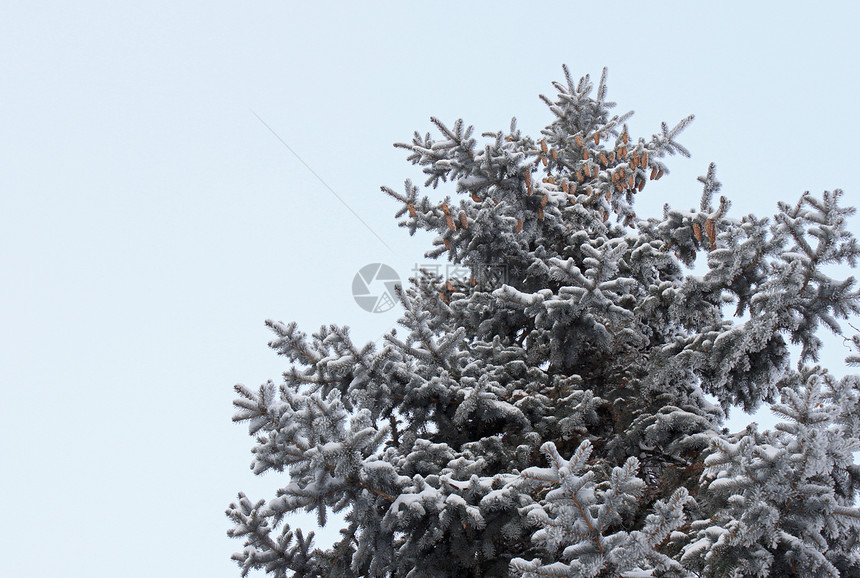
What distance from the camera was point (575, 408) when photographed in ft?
20.6

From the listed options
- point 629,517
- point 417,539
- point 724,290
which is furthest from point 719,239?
point 417,539

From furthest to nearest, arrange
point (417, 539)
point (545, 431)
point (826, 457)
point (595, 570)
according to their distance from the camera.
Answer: point (545, 431), point (417, 539), point (826, 457), point (595, 570)

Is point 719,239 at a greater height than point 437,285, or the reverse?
point 437,285

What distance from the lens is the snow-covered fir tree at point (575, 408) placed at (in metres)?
3.72

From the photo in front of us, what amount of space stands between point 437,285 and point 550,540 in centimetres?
658

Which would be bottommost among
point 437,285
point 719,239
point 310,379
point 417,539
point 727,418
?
point 417,539

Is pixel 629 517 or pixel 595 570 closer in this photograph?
pixel 595 570

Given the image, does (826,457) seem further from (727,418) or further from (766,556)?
(727,418)

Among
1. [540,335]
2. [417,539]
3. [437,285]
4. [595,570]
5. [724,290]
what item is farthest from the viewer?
[437,285]

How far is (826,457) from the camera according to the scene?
11.7 ft

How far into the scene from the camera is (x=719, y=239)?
5281mm

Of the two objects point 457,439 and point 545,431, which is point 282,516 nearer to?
point 457,439

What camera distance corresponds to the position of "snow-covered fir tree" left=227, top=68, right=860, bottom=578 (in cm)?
372

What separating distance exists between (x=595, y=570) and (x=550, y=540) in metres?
0.27
